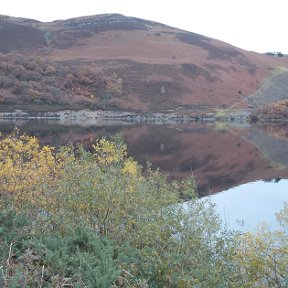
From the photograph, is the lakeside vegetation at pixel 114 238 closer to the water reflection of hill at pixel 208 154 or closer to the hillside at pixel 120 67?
the water reflection of hill at pixel 208 154

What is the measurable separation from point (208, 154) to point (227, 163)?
129 inches

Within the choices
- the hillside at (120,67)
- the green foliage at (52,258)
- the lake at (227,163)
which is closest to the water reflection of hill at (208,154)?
the lake at (227,163)

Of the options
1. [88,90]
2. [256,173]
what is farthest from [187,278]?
[88,90]

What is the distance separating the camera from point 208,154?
167 feet

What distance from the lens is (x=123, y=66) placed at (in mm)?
123312

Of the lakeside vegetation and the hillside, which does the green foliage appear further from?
the hillside

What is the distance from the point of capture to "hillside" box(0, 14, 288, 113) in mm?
100925

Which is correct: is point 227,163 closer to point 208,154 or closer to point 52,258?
point 208,154

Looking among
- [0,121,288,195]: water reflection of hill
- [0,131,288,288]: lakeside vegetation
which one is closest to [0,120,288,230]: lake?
[0,121,288,195]: water reflection of hill

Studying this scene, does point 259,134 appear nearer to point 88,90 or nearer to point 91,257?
point 88,90

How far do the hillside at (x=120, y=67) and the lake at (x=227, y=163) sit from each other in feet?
119

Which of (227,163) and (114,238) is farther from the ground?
(114,238)

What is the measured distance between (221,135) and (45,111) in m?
38.0

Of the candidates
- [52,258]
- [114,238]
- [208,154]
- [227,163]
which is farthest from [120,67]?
[52,258]
